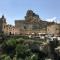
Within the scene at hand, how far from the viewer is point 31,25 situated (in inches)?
2530

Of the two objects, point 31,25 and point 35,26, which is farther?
point 31,25

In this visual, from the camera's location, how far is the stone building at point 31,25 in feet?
204

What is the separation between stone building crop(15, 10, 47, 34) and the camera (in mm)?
62156

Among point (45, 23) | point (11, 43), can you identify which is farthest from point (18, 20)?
point (11, 43)

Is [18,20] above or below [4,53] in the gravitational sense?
above

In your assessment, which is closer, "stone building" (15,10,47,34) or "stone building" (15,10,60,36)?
"stone building" (15,10,60,36)

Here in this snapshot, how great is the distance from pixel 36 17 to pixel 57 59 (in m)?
28.3

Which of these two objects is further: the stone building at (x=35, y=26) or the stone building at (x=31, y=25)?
the stone building at (x=31, y=25)

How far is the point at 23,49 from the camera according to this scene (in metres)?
40.9

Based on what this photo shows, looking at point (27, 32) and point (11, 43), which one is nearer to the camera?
point (11, 43)

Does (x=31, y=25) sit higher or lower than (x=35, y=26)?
higher

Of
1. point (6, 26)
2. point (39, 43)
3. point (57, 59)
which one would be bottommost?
point (57, 59)

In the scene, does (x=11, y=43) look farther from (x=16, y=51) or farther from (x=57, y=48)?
(x=57, y=48)

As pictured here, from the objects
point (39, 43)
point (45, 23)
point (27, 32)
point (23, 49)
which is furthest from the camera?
point (45, 23)
